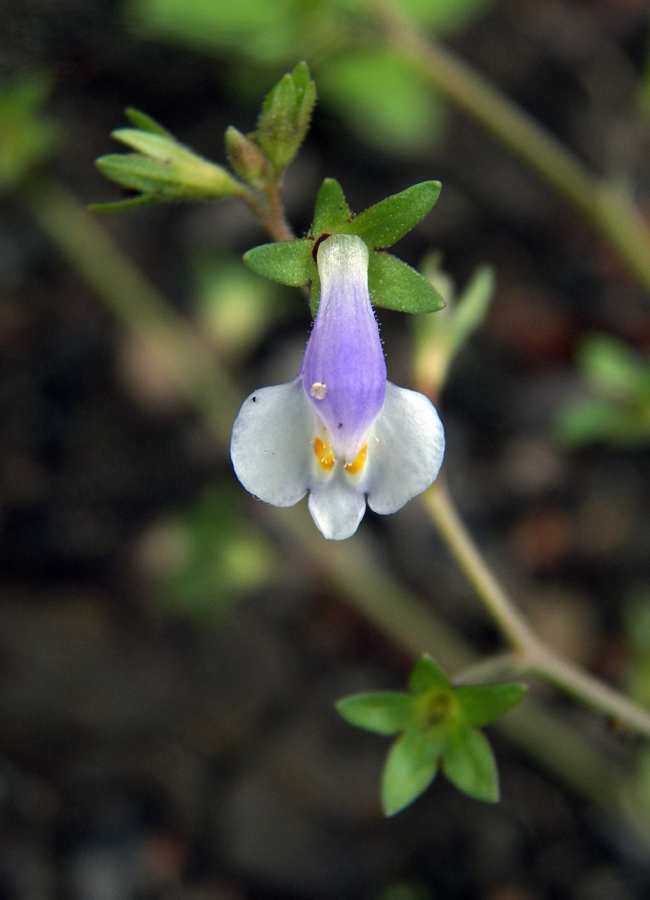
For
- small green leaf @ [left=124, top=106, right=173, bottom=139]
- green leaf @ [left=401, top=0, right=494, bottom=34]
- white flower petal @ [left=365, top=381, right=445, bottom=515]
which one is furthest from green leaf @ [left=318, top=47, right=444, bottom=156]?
white flower petal @ [left=365, top=381, right=445, bottom=515]

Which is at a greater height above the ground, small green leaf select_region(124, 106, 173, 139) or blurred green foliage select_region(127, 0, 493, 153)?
small green leaf select_region(124, 106, 173, 139)

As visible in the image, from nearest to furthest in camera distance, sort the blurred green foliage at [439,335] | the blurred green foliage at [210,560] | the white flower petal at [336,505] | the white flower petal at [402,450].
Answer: the white flower petal at [402,450], the white flower petal at [336,505], the blurred green foliage at [439,335], the blurred green foliage at [210,560]

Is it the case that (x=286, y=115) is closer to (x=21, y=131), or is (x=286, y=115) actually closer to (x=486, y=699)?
Answer: (x=486, y=699)

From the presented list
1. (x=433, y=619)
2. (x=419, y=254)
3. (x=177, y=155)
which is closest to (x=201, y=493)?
(x=433, y=619)

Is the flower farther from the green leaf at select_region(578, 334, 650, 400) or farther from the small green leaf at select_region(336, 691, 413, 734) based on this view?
the green leaf at select_region(578, 334, 650, 400)

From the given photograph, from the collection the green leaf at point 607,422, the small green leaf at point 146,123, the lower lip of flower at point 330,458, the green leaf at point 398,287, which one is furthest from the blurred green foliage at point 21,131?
the green leaf at point 607,422

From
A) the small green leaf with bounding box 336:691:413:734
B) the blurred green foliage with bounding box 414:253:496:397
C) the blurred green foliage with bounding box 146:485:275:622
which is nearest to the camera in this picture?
the small green leaf with bounding box 336:691:413:734

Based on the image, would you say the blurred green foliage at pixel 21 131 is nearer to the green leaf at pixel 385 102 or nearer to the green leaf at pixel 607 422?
the green leaf at pixel 385 102
